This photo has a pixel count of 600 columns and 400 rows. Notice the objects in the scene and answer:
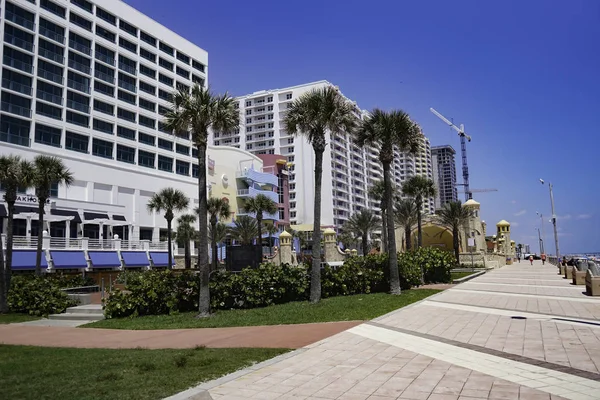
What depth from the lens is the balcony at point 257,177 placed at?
3408 inches

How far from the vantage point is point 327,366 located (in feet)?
27.7

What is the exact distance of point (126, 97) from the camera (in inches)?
2579

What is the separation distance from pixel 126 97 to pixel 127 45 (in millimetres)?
8045

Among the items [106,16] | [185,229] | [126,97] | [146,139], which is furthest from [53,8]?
[185,229]

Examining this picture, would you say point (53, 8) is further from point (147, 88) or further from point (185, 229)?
point (185, 229)

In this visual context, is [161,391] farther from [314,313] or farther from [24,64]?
[24,64]

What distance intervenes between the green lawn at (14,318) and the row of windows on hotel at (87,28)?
141 ft

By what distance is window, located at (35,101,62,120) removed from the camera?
52472 millimetres

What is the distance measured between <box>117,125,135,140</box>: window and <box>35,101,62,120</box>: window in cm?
916

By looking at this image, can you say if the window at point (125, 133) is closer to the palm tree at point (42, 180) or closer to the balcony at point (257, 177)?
the balcony at point (257, 177)

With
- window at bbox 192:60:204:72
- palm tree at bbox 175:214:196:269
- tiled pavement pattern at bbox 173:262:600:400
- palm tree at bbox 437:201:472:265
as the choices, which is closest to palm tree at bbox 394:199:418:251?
palm tree at bbox 437:201:472:265

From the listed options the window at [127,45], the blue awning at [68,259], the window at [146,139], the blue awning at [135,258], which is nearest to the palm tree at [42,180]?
the blue awning at [68,259]

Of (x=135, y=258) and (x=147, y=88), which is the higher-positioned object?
(x=147, y=88)

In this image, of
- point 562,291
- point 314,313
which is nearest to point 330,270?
point 314,313
